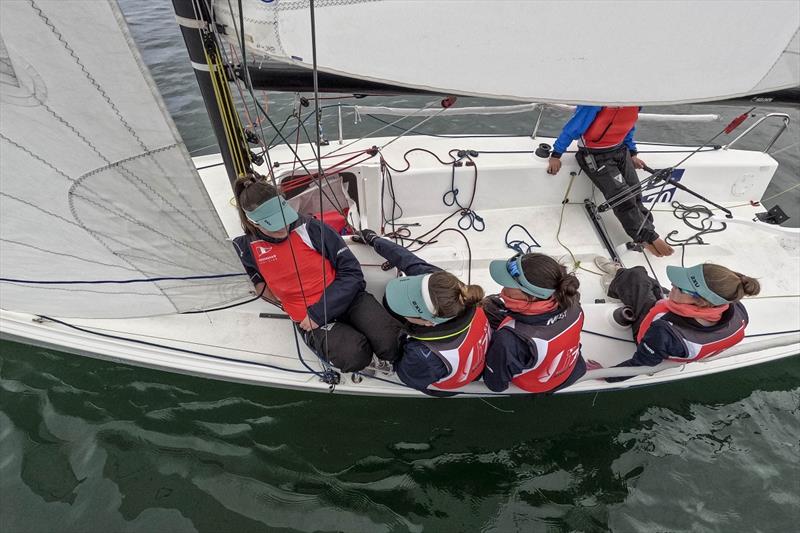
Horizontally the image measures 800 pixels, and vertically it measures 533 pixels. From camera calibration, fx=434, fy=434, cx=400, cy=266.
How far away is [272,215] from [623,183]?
2.71 meters

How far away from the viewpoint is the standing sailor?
3.16 meters

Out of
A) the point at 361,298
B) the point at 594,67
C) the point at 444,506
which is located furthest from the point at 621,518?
the point at 594,67

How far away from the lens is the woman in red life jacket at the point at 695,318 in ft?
6.49

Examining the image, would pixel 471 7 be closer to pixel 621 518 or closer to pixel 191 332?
pixel 191 332

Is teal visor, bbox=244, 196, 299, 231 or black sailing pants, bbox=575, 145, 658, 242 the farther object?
black sailing pants, bbox=575, 145, 658, 242

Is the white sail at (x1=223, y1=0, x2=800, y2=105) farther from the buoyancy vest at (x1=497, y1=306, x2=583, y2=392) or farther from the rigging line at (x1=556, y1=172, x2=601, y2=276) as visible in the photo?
the rigging line at (x1=556, y1=172, x2=601, y2=276)

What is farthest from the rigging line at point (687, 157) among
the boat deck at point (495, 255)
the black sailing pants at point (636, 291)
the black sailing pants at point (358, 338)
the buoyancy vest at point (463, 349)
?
the black sailing pants at point (358, 338)

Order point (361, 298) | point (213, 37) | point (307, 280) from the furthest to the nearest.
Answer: point (361, 298), point (307, 280), point (213, 37)

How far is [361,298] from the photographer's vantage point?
2.54m

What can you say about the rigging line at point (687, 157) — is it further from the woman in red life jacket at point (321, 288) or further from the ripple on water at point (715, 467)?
the woman in red life jacket at point (321, 288)

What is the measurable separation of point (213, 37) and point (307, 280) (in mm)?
1187

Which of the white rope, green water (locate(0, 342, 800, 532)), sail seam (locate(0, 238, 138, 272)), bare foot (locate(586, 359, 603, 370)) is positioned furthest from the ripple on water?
sail seam (locate(0, 238, 138, 272))

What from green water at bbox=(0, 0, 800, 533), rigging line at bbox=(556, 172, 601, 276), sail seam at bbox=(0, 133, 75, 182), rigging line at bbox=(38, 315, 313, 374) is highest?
sail seam at bbox=(0, 133, 75, 182)

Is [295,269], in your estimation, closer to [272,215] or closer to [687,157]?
[272,215]
